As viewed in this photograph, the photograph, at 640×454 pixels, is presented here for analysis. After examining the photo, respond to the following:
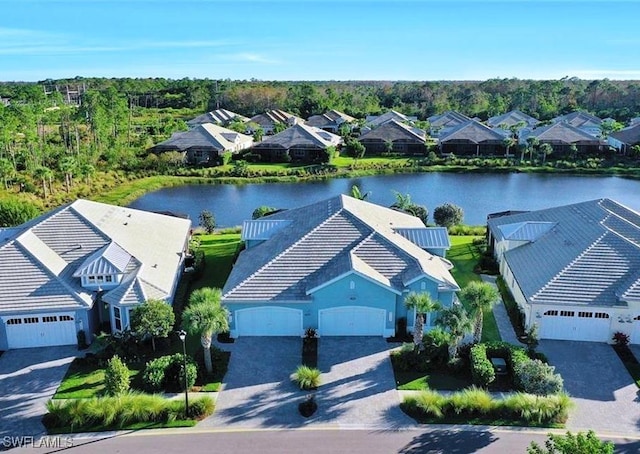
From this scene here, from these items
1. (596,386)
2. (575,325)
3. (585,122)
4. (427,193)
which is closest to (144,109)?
(427,193)

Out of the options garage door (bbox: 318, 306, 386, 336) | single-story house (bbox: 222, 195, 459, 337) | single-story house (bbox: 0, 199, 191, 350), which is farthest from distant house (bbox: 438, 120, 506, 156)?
garage door (bbox: 318, 306, 386, 336)

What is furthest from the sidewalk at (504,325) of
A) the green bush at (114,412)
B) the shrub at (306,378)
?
the green bush at (114,412)

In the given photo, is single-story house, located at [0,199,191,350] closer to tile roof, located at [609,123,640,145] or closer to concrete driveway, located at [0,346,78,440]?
concrete driveway, located at [0,346,78,440]

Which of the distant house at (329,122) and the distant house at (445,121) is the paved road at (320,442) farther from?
the distant house at (329,122)

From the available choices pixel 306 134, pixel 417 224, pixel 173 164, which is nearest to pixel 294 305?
pixel 417 224

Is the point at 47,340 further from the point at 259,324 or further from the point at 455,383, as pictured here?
the point at 455,383

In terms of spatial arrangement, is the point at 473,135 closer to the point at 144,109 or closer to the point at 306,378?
the point at 306,378
